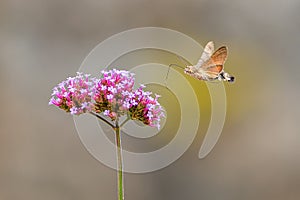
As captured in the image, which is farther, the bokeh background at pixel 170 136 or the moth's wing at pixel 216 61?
the bokeh background at pixel 170 136

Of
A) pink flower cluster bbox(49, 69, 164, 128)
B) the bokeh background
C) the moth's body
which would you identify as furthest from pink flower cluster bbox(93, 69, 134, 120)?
the bokeh background

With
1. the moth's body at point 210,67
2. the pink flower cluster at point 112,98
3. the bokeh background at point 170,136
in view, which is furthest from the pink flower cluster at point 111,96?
the bokeh background at point 170,136

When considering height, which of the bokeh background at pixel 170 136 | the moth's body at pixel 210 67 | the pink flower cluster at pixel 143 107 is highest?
the bokeh background at pixel 170 136

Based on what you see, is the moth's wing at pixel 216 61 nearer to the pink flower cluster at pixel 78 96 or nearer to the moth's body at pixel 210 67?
the moth's body at pixel 210 67

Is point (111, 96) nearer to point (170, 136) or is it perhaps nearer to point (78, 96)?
point (78, 96)

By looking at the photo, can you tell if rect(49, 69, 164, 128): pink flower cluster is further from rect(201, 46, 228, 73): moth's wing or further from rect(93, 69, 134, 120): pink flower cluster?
rect(201, 46, 228, 73): moth's wing

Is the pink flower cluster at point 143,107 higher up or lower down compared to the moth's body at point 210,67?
lower down

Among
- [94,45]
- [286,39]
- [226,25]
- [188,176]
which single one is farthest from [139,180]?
[286,39]
